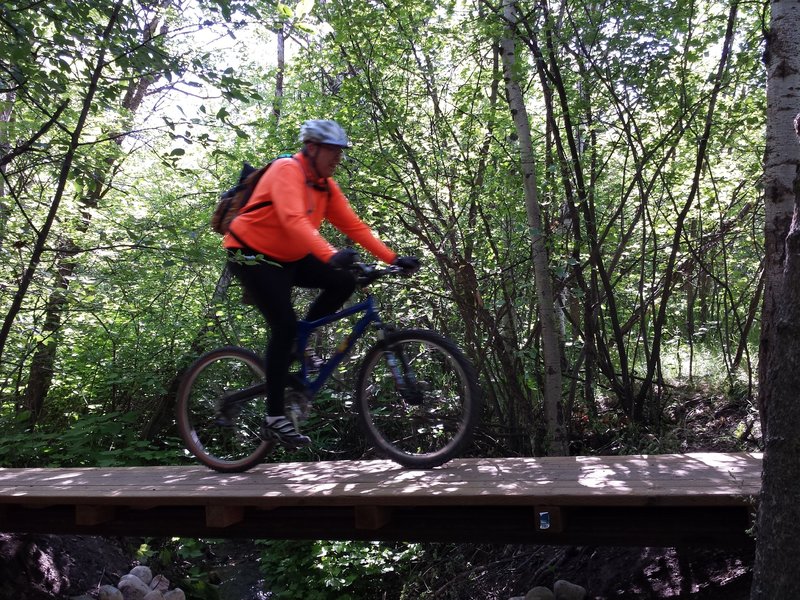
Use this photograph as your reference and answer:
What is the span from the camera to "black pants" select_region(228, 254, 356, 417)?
4.06m

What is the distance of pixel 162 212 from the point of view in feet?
27.5

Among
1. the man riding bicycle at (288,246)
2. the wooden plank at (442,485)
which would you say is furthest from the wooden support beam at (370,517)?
the man riding bicycle at (288,246)

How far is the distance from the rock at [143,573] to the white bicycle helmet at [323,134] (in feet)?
16.2

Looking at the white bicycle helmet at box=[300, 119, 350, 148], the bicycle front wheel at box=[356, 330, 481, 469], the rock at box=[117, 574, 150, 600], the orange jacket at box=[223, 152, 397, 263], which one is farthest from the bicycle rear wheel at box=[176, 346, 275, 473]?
the rock at box=[117, 574, 150, 600]

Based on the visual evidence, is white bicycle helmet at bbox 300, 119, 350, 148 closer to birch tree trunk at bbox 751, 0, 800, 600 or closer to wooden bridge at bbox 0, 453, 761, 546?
wooden bridge at bbox 0, 453, 761, 546

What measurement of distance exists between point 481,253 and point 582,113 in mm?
1537

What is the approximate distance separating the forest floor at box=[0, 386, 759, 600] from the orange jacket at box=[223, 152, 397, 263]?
2.99 meters

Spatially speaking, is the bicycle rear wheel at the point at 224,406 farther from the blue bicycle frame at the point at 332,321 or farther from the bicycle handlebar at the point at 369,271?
the bicycle handlebar at the point at 369,271

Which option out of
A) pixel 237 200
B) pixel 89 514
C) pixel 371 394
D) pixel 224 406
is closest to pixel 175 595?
pixel 89 514

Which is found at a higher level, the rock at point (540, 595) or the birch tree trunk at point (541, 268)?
the birch tree trunk at point (541, 268)

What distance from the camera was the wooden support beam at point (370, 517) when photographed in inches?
152

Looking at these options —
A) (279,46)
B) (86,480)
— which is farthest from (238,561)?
(279,46)

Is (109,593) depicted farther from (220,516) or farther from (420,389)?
(420,389)

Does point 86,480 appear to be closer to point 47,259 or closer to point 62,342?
point 47,259
